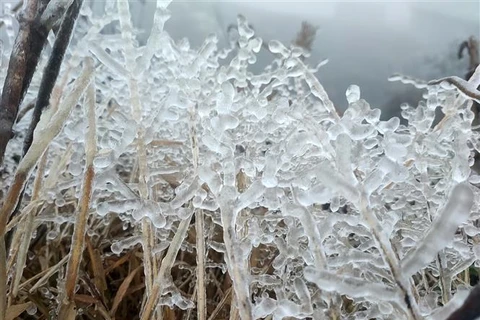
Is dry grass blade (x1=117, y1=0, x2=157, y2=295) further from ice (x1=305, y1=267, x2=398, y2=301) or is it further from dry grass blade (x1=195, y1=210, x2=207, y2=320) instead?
ice (x1=305, y1=267, x2=398, y2=301)

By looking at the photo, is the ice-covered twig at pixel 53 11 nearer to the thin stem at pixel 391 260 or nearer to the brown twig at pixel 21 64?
the brown twig at pixel 21 64

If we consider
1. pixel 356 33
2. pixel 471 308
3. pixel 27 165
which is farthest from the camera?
pixel 356 33

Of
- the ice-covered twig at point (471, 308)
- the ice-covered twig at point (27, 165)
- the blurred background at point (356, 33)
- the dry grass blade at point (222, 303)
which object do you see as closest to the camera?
the ice-covered twig at point (471, 308)

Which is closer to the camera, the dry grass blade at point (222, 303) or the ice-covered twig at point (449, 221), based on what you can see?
the ice-covered twig at point (449, 221)

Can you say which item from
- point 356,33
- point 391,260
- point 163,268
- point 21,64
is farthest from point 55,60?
point 356,33

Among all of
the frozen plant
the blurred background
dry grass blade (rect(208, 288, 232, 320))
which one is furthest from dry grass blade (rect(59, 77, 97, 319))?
the blurred background

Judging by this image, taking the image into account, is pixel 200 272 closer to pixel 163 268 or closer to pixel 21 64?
pixel 163 268

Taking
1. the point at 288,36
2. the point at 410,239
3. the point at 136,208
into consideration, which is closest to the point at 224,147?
the point at 136,208

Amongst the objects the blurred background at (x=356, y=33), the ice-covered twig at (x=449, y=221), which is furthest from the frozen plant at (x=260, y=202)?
the blurred background at (x=356, y=33)

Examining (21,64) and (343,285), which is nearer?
(343,285)

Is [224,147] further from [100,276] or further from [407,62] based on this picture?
[407,62]
